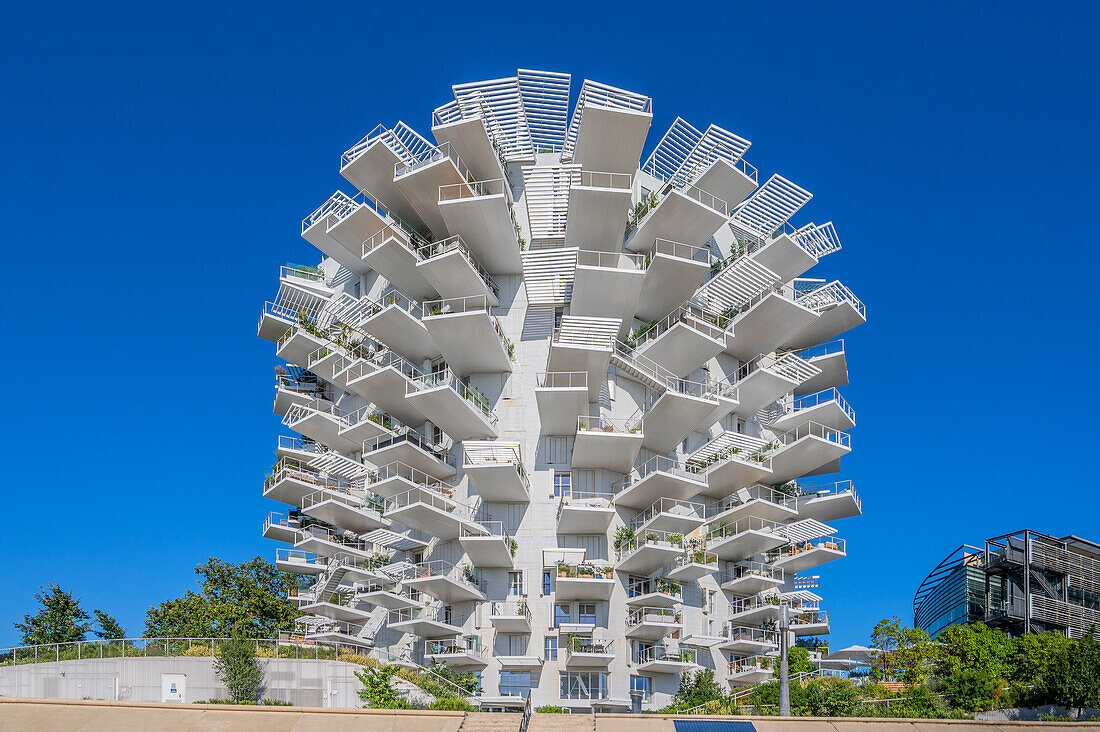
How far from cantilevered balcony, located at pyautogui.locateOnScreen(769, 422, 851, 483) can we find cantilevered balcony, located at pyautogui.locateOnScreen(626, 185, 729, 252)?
1260cm

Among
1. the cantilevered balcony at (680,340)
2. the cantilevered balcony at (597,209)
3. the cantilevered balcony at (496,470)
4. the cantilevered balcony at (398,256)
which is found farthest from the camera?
the cantilevered balcony at (398,256)

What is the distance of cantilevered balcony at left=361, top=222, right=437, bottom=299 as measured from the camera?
1992 inches

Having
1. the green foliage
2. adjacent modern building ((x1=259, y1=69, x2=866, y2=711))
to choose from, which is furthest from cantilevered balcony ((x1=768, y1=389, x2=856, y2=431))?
the green foliage

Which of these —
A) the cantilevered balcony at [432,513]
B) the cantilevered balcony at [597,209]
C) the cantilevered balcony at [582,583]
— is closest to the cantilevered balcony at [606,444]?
the cantilevered balcony at [582,583]

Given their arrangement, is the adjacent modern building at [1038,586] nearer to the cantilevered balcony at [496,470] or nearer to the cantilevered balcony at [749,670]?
the cantilevered balcony at [749,670]

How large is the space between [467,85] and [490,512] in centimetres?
2015

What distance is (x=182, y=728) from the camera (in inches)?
1161

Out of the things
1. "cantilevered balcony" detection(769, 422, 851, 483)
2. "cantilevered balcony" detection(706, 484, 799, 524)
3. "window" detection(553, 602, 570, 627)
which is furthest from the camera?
"cantilevered balcony" detection(769, 422, 851, 483)

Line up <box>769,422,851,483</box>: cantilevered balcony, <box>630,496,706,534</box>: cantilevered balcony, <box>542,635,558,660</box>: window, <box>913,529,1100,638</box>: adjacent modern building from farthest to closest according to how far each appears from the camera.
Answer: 1. <box>913,529,1100,638</box>: adjacent modern building
2. <box>769,422,851,483</box>: cantilevered balcony
3. <box>630,496,706,534</box>: cantilevered balcony
4. <box>542,635,558,660</box>: window

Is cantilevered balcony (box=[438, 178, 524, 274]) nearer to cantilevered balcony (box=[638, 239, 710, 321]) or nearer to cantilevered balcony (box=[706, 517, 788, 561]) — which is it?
cantilevered balcony (box=[638, 239, 710, 321])

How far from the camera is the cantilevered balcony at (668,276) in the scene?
49.2m

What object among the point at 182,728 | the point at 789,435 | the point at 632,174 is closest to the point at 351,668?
the point at 182,728

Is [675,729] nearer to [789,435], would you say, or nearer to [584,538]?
[584,538]

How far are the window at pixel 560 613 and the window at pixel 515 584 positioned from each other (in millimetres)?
1782
